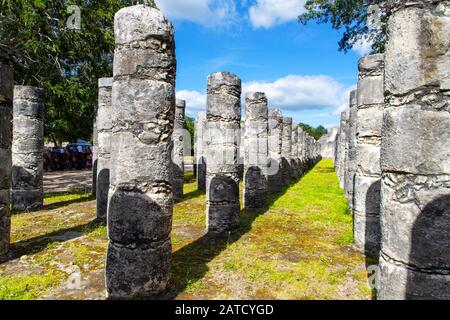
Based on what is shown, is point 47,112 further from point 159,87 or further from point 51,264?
point 159,87

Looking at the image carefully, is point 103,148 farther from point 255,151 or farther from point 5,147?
point 255,151

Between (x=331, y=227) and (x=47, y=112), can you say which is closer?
(x=331, y=227)

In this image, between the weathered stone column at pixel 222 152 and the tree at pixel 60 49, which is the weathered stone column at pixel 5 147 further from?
the tree at pixel 60 49

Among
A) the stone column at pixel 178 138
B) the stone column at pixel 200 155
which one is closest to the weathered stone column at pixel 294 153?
the stone column at pixel 200 155

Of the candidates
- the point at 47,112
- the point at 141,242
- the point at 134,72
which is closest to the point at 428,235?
the point at 141,242

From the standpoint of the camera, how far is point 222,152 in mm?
7406

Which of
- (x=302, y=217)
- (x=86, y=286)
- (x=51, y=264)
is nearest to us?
(x=86, y=286)

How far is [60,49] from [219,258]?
1067 cm

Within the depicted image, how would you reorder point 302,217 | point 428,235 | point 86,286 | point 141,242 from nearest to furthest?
point 428,235 → point 141,242 → point 86,286 → point 302,217

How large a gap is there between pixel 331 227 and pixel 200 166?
24.8 ft

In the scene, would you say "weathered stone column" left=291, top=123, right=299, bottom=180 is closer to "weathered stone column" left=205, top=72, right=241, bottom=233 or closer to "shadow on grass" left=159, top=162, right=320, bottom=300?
"shadow on grass" left=159, top=162, right=320, bottom=300

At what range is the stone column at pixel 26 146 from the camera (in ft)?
29.9

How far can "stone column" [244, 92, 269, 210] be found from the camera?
9.73 m

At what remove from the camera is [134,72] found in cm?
427
